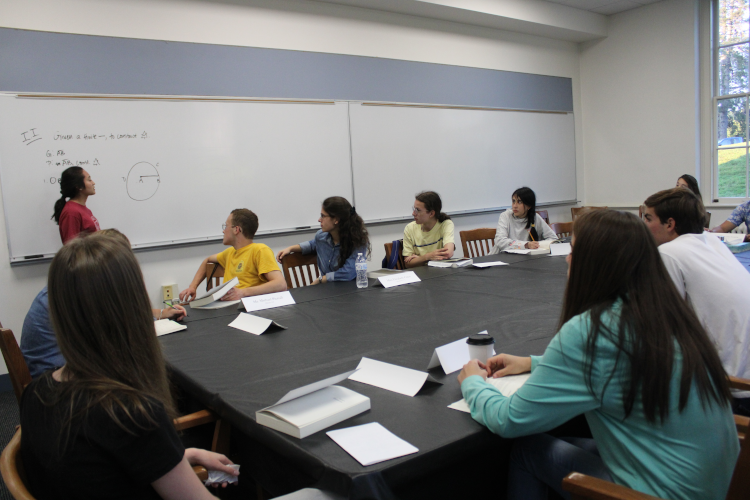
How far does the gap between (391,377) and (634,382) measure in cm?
60

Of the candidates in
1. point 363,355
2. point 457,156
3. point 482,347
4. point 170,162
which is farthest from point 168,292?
point 457,156

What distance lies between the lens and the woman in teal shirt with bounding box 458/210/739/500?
1021mm

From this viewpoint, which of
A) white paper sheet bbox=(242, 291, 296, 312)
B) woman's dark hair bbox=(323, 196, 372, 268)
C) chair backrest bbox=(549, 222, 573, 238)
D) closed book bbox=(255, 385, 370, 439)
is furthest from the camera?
chair backrest bbox=(549, 222, 573, 238)

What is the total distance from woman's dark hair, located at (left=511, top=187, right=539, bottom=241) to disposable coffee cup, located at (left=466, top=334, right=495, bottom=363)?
282 cm

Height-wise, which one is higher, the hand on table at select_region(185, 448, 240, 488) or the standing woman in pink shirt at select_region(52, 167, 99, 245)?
the standing woman in pink shirt at select_region(52, 167, 99, 245)

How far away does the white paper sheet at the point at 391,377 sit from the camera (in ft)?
4.33

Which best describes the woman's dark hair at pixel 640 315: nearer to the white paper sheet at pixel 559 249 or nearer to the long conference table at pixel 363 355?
the long conference table at pixel 363 355

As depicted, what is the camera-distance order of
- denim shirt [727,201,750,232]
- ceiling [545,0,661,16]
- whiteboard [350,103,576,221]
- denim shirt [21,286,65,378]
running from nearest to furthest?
denim shirt [21,286,65,378], denim shirt [727,201,750,232], whiteboard [350,103,576,221], ceiling [545,0,661,16]

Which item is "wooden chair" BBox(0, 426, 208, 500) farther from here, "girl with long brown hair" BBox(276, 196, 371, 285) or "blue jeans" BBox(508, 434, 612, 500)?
"girl with long brown hair" BBox(276, 196, 371, 285)

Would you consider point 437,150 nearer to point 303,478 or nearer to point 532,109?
point 532,109

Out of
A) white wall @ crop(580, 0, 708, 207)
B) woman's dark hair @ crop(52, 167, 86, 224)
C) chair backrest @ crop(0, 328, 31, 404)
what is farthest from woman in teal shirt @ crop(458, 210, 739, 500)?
white wall @ crop(580, 0, 708, 207)

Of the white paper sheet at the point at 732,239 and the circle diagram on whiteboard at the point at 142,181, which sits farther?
the circle diagram on whiteboard at the point at 142,181

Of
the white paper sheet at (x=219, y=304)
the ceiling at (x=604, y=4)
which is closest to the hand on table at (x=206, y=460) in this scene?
the white paper sheet at (x=219, y=304)

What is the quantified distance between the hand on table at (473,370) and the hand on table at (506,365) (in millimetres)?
33
